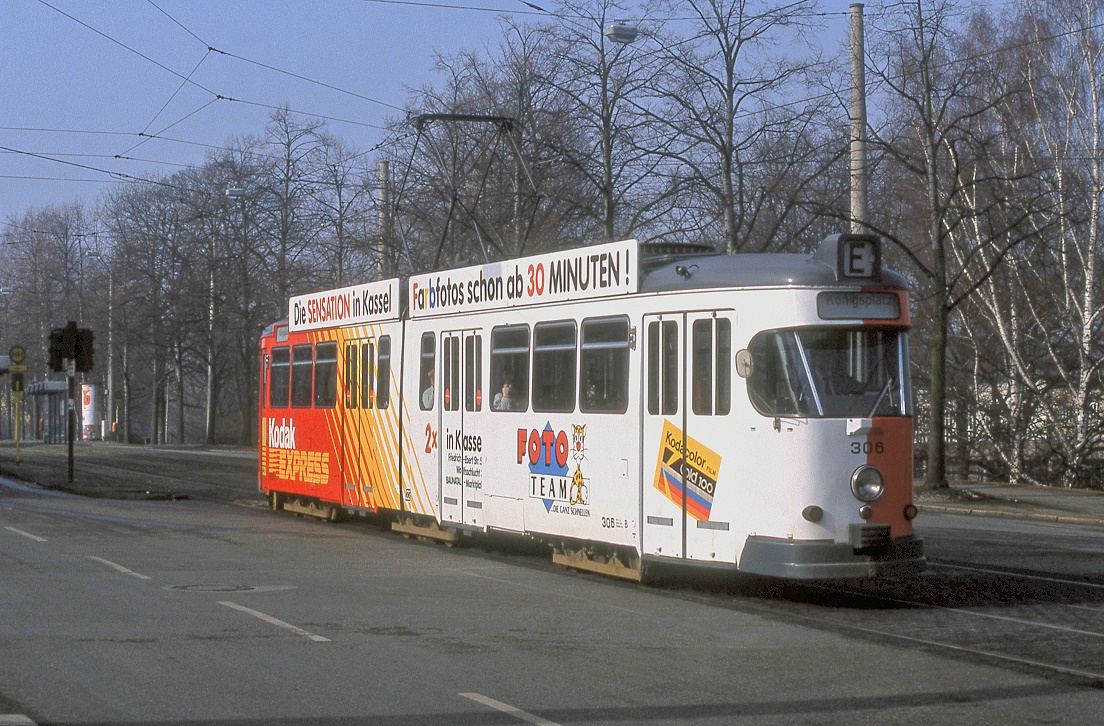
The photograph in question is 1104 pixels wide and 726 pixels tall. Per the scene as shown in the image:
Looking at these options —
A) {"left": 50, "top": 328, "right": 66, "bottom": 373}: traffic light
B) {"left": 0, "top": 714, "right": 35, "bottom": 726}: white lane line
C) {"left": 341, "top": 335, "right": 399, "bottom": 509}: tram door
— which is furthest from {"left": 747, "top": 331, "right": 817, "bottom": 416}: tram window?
{"left": 50, "top": 328, "right": 66, "bottom": 373}: traffic light

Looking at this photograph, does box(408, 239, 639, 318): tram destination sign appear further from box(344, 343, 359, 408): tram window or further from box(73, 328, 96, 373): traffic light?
box(73, 328, 96, 373): traffic light

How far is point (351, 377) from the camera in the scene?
19.0 metres

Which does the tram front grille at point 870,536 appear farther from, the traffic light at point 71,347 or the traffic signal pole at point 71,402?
the traffic light at point 71,347

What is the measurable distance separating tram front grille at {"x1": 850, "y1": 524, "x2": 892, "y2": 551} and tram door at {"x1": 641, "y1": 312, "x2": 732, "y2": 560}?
121cm

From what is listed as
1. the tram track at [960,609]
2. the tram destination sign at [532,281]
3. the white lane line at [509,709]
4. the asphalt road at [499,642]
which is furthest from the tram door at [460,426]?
the white lane line at [509,709]

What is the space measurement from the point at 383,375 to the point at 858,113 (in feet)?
35.5

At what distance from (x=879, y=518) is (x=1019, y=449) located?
1990 centimetres

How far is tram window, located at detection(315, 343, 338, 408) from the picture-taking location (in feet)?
64.0

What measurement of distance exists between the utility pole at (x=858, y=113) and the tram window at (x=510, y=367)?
10.4 m

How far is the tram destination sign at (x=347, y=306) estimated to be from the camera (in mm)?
17797

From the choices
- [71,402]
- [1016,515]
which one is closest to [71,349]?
[71,402]

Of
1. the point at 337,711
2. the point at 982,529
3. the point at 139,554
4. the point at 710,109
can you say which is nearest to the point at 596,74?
the point at 710,109

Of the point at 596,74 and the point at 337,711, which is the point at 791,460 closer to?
the point at 337,711

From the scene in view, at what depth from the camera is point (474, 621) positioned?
10.5 metres
